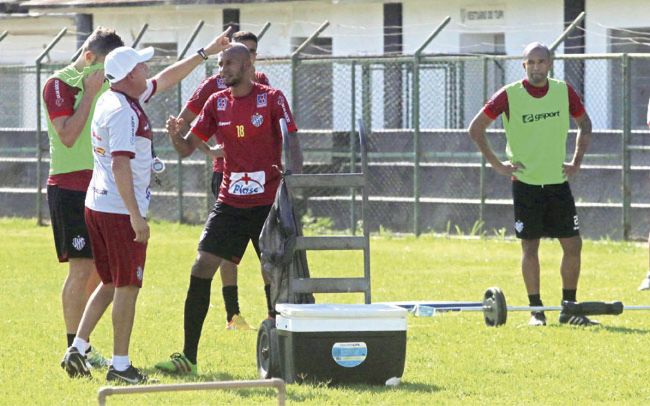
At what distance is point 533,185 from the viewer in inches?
469

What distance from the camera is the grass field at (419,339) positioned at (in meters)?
8.45

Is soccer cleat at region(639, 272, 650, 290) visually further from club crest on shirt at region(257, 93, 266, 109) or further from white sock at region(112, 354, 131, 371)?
white sock at region(112, 354, 131, 371)

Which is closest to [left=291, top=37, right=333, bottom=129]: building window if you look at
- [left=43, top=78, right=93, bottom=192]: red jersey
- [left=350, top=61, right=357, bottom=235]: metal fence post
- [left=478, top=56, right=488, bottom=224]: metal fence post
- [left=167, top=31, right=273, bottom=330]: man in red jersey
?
[left=350, top=61, right=357, bottom=235]: metal fence post

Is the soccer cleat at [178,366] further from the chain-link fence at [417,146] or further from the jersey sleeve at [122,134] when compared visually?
the chain-link fence at [417,146]

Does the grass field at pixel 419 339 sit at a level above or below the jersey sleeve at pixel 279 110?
below

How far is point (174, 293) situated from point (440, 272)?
10.8 ft

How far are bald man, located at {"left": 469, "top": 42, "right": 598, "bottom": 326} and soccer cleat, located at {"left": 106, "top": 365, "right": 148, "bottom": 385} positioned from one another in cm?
405

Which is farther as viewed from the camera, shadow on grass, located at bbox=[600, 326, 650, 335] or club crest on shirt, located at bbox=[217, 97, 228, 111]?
shadow on grass, located at bbox=[600, 326, 650, 335]

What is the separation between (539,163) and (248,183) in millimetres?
2937

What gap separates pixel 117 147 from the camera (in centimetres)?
852

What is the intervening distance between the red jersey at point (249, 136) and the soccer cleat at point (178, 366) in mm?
1114

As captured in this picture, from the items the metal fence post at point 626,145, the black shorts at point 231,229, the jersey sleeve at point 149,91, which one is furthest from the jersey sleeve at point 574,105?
the metal fence post at point 626,145

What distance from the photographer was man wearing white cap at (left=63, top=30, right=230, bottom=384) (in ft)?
28.1

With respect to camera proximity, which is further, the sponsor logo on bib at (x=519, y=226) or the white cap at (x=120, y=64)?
the sponsor logo on bib at (x=519, y=226)
